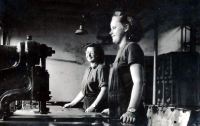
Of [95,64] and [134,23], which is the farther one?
[95,64]

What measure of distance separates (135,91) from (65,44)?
23.9ft

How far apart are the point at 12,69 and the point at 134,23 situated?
0.94 meters

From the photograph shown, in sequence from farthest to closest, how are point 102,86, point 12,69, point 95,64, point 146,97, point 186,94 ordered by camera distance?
1. point 146,97
2. point 186,94
3. point 95,64
4. point 102,86
5. point 12,69

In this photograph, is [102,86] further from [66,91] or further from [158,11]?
[66,91]

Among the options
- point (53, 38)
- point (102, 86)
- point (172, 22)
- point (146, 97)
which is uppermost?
point (172, 22)

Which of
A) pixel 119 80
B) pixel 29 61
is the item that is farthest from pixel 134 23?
pixel 29 61

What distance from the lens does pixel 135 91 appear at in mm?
1750

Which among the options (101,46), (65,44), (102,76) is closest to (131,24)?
(102,76)

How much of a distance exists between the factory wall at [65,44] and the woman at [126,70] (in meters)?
6.89

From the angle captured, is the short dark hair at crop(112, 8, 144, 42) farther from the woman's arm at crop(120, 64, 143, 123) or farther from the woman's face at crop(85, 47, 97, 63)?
the woman's face at crop(85, 47, 97, 63)

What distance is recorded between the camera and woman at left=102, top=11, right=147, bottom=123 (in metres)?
1.82

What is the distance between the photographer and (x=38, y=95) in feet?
5.63

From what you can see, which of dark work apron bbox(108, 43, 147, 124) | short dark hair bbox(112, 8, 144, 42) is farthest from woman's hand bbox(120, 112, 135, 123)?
short dark hair bbox(112, 8, 144, 42)

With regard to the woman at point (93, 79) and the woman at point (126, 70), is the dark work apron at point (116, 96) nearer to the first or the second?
the woman at point (126, 70)
